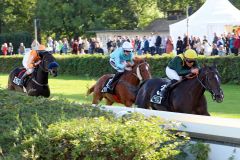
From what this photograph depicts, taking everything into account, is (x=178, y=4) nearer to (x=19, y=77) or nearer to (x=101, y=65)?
(x=101, y=65)

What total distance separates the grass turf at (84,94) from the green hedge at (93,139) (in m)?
3.60

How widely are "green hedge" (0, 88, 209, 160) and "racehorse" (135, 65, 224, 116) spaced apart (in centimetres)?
449

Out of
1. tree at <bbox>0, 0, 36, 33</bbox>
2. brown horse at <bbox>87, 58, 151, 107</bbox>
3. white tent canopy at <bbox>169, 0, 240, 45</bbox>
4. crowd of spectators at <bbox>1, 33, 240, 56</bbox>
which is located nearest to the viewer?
brown horse at <bbox>87, 58, 151, 107</bbox>

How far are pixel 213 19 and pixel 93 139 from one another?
97.0 feet

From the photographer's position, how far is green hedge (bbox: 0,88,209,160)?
14.8 feet

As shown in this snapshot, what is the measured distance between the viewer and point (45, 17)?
5869 cm

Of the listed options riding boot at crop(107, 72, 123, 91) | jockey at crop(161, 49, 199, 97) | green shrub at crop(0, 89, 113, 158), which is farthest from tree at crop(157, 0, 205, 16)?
green shrub at crop(0, 89, 113, 158)

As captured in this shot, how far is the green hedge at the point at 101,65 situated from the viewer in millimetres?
21016

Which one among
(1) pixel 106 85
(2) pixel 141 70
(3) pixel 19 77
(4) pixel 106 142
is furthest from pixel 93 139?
(3) pixel 19 77

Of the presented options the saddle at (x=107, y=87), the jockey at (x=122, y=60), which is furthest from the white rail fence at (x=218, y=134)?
the saddle at (x=107, y=87)

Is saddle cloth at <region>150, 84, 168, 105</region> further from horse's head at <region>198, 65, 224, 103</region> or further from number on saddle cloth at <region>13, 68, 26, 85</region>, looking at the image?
number on saddle cloth at <region>13, 68, 26, 85</region>

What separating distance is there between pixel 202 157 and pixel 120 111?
57.1 inches

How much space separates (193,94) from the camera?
981 centimetres

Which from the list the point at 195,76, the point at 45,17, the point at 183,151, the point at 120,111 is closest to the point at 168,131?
the point at 183,151
